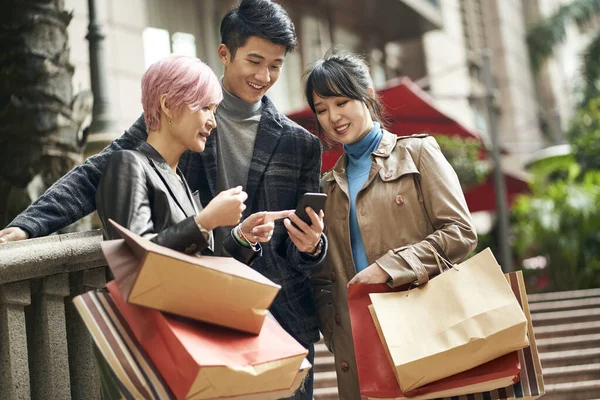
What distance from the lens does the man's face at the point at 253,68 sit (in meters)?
3.41

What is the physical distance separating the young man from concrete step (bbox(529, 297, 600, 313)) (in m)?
5.74

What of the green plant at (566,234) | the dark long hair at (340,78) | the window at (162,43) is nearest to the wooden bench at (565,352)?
the dark long hair at (340,78)

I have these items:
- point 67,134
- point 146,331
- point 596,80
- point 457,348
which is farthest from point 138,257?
point 596,80

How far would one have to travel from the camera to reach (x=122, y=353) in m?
2.24

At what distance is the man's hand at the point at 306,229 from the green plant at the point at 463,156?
8.79 m

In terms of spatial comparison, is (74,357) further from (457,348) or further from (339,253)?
(457,348)

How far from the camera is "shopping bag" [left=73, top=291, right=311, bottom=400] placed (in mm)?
2215

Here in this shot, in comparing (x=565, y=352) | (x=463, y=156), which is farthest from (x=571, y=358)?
(x=463, y=156)

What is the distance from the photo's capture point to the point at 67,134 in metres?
4.99

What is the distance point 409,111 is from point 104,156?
8.38 metres

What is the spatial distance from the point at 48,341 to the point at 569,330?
17.8 ft

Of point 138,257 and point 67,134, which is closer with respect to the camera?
point 138,257

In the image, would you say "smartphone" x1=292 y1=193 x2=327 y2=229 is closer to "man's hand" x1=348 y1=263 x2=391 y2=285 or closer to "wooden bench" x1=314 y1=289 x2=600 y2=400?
"man's hand" x1=348 y1=263 x2=391 y2=285

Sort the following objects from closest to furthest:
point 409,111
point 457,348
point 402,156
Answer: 1. point 457,348
2. point 402,156
3. point 409,111
